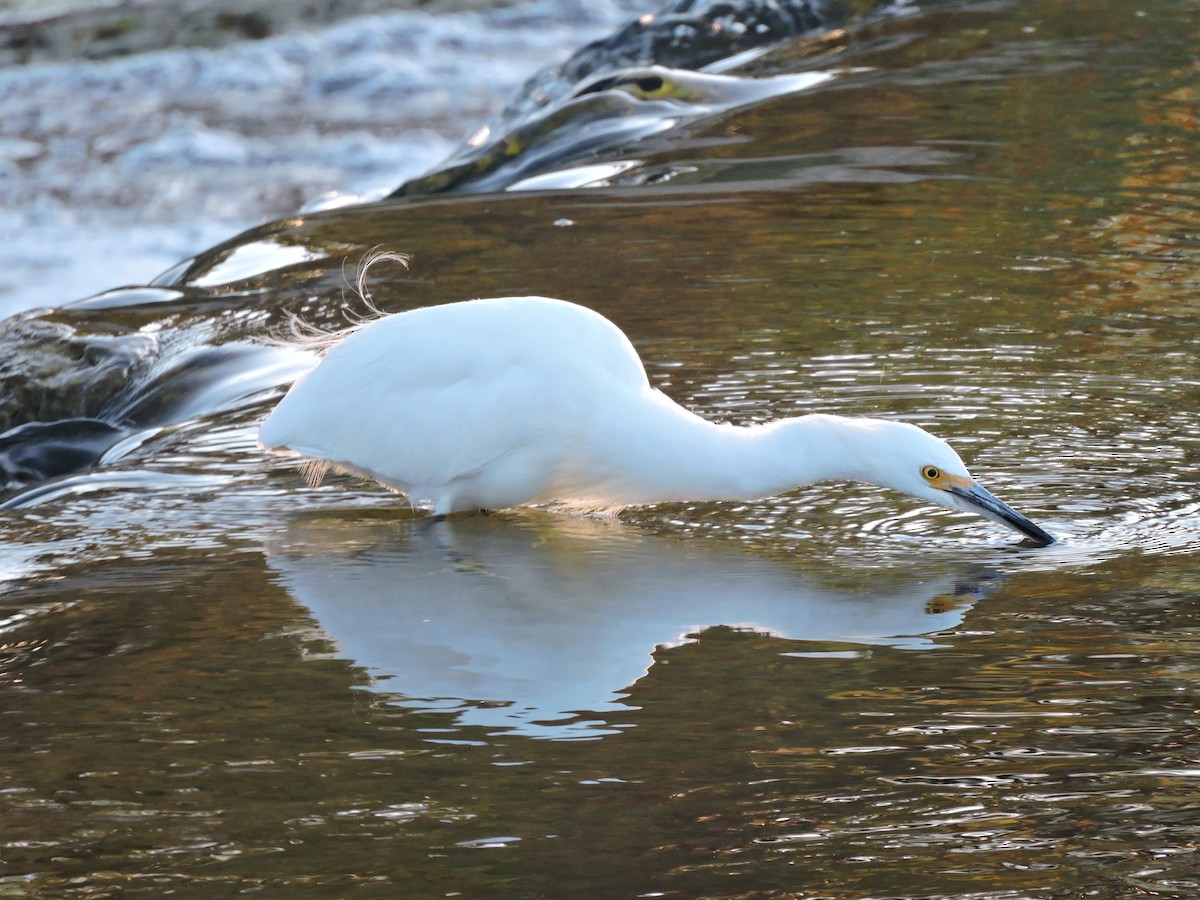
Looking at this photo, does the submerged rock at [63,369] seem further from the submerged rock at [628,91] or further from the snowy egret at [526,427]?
the submerged rock at [628,91]

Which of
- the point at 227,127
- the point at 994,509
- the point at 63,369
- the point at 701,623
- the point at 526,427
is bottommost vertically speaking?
the point at 701,623

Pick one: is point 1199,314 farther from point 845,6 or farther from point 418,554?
point 845,6

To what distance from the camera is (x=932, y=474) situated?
425cm

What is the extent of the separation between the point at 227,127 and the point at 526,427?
1251 cm

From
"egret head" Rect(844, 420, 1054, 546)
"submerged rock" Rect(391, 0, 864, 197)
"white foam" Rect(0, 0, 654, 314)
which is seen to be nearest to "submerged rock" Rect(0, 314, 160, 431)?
"submerged rock" Rect(391, 0, 864, 197)

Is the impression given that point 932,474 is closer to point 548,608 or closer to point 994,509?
point 994,509

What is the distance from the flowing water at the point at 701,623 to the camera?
9.86 ft

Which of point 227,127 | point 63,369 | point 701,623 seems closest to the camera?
point 701,623

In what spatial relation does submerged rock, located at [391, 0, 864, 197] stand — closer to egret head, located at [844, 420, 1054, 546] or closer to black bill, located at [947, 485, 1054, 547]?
egret head, located at [844, 420, 1054, 546]

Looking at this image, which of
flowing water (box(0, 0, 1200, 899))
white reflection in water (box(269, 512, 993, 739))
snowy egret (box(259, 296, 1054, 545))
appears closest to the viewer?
flowing water (box(0, 0, 1200, 899))

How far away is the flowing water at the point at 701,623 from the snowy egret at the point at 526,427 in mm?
172

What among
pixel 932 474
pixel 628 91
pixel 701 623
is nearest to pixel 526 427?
pixel 701 623

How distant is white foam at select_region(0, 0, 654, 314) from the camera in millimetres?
13555

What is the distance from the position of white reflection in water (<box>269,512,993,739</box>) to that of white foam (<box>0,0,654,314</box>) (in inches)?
272
